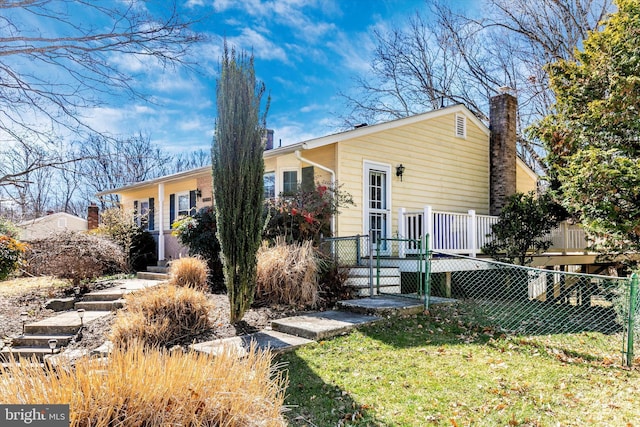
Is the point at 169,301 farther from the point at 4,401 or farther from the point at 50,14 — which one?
the point at 50,14

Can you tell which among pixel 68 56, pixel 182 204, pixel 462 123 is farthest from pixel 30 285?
pixel 462 123

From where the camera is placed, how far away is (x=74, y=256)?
31.8 ft

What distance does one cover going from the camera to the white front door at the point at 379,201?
10.2 meters

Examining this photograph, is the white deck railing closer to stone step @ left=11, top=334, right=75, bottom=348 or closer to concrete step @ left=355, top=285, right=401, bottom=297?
concrete step @ left=355, top=285, right=401, bottom=297

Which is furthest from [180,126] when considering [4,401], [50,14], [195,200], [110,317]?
[4,401]

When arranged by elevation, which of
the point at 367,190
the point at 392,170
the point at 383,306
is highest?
the point at 392,170

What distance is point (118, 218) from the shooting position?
13.4 meters

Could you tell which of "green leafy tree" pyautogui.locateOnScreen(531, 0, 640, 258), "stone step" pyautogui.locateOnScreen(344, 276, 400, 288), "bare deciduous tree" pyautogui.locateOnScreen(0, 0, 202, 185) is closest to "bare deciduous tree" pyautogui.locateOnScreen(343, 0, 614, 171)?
"green leafy tree" pyautogui.locateOnScreen(531, 0, 640, 258)

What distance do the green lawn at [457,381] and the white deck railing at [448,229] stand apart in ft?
11.3

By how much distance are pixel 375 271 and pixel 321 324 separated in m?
2.94

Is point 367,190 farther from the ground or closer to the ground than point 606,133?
closer to the ground

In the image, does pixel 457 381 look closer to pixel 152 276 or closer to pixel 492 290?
pixel 492 290

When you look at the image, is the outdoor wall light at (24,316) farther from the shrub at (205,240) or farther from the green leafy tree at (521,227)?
the green leafy tree at (521,227)

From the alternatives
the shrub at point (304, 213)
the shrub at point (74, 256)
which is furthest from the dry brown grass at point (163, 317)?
the shrub at point (74, 256)
